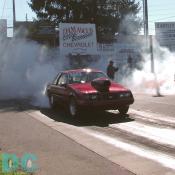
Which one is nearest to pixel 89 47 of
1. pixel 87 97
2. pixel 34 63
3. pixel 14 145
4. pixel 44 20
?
pixel 34 63

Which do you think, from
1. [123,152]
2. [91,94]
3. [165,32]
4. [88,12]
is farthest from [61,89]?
[88,12]

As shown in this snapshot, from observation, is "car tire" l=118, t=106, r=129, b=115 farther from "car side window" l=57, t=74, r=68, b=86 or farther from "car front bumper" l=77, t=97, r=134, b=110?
"car side window" l=57, t=74, r=68, b=86

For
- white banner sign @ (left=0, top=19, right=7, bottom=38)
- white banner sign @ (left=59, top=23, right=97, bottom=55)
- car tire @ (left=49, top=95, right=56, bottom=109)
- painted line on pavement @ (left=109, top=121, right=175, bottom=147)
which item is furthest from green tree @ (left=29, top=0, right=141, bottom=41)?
painted line on pavement @ (left=109, top=121, right=175, bottom=147)

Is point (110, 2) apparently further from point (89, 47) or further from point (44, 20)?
point (89, 47)

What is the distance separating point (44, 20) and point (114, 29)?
25.2ft

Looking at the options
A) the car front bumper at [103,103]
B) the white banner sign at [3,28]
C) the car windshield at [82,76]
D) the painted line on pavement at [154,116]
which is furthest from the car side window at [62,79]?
the white banner sign at [3,28]

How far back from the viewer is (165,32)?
3114 centimetres

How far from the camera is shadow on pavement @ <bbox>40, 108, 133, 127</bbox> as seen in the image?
1320 cm

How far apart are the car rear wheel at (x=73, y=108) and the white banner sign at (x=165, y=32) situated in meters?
17.9

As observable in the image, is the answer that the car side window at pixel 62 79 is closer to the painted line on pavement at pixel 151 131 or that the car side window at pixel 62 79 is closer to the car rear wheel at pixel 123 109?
the car rear wheel at pixel 123 109

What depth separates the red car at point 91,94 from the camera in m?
13.5

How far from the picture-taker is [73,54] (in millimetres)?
28922

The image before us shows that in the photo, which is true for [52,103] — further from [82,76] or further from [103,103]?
[103,103]

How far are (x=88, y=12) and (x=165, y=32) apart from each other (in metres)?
18.9
